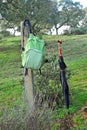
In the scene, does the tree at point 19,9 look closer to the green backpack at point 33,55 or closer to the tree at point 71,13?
the green backpack at point 33,55

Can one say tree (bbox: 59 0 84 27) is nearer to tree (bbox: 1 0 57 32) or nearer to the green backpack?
tree (bbox: 1 0 57 32)

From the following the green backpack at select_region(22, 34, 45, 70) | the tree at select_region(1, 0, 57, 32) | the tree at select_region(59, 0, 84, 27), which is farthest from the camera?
the tree at select_region(59, 0, 84, 27)

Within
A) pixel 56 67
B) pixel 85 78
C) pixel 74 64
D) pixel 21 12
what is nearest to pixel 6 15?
pixel 21 12

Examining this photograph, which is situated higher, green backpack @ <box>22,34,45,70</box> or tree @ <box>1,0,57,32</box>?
tree @ <box>1,0,57,32</box>

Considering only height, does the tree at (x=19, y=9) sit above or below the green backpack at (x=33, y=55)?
above

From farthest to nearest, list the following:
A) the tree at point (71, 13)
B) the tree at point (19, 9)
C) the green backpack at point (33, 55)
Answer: the tree at point (71, 13) → the tree at point (19, 9) → the green backpack at point (33, 55)

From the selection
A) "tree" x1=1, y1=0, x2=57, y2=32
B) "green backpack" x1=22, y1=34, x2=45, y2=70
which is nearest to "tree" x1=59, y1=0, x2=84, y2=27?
"tree" x1=1, y1=0, x2=57, y2=32

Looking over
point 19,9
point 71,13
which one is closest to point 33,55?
point 19,9

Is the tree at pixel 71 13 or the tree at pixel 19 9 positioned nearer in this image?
the tree at pixel 19 9

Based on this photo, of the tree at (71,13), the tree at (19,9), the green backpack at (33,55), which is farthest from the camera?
the tree at (71,13)

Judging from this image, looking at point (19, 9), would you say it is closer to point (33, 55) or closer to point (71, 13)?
point (33, 55)

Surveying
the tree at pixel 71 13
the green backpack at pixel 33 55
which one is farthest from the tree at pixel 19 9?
the tree at pixel 71 13

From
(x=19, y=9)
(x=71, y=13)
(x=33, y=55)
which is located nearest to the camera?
(x=33, y=55)

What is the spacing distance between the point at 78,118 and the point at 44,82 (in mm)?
1417
